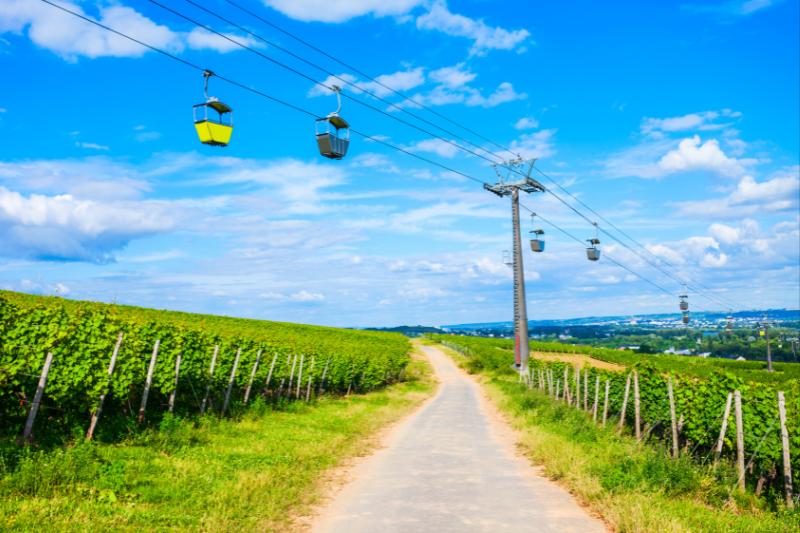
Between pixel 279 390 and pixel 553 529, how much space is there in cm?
1722

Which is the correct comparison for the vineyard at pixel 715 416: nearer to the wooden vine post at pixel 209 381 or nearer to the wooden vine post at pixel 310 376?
the wooden vine post at pixel 310 376

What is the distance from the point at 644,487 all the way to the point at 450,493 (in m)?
3.45

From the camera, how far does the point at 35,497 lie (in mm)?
8523

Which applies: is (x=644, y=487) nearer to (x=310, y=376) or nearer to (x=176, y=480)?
(x=176, y=480)

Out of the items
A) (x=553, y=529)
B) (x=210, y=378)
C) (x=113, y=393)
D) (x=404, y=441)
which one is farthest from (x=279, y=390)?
(x=553, y=529)

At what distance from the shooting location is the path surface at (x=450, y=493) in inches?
343

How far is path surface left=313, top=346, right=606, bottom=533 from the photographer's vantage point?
872 cm

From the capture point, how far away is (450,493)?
10617 millimetres

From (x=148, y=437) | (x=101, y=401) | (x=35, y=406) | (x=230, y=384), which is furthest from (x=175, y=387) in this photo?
(x=35, y=406)

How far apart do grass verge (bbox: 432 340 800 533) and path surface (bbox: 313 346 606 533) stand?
0.47 metres

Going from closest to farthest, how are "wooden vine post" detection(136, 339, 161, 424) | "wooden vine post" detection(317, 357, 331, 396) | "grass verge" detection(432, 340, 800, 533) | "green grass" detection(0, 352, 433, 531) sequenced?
1. "green grass" detection(0, 352, 433, 531)
2. "grass verge" detection(432, 340, 800, 533)
3. "wooden vine post" detection(136, 339, 161, 424)
4. "wooden vine post" detection(317, 357, 331, 396)

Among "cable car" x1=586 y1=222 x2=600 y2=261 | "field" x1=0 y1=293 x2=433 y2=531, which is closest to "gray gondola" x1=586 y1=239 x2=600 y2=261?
"cable car" x1=586 y1=222 x2=600 y2=261

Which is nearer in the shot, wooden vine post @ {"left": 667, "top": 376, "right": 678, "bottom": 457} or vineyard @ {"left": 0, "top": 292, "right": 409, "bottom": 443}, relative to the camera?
vineyard @ {"left": 0, "top": 292, "right": 409, "bottom": 443}

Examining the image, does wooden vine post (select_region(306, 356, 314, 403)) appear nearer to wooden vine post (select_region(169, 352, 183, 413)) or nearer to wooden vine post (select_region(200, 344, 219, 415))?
wooden vine post (select_region(200, 344, 219, 415))
